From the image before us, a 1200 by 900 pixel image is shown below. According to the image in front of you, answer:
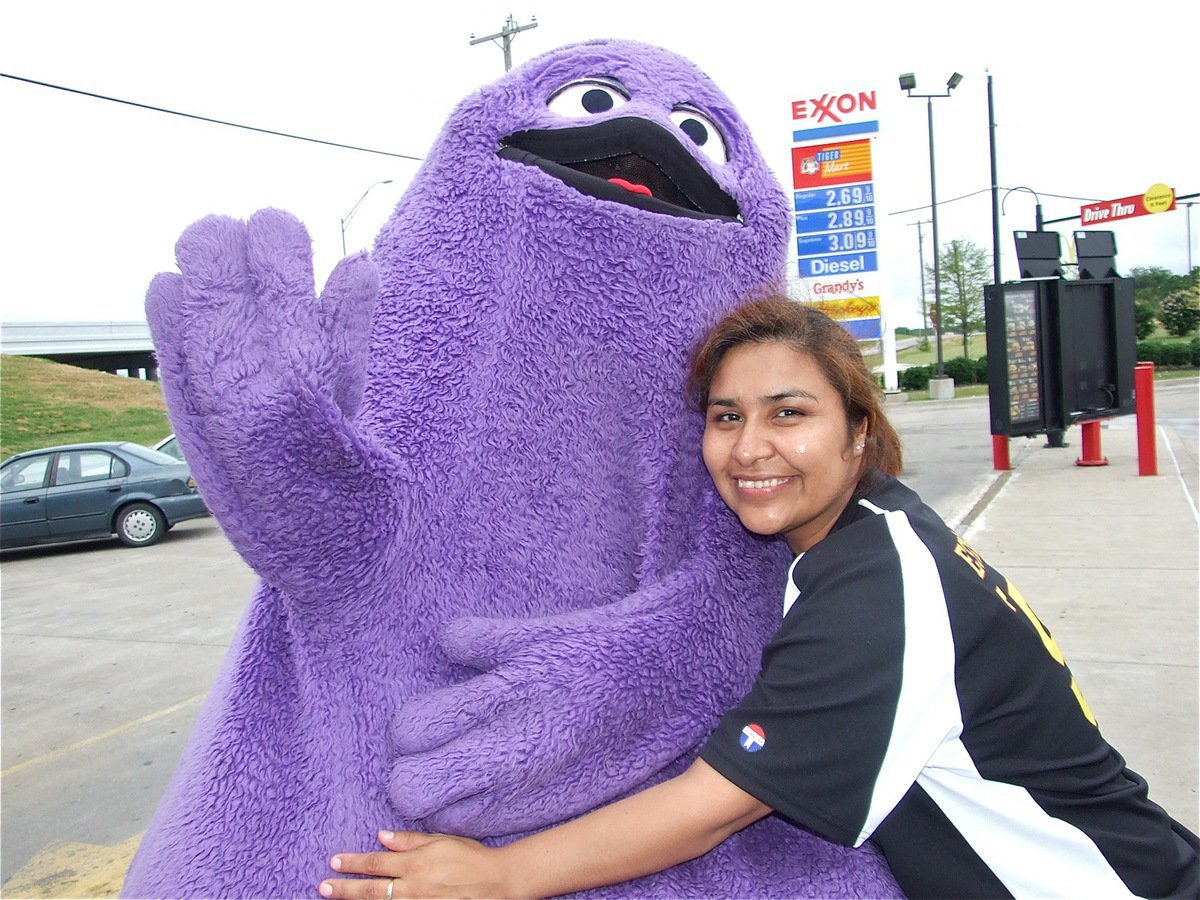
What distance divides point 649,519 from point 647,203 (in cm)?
41

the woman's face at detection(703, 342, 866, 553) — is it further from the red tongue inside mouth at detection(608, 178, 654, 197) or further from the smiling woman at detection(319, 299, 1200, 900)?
the red tongue inside mouth at detection(608, 178, 654, 197)

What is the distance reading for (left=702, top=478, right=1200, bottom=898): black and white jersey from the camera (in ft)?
3.33

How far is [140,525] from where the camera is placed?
938 cm

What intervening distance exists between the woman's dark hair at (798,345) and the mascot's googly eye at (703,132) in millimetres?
252

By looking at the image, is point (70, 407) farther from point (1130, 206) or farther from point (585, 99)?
point (585, 99)

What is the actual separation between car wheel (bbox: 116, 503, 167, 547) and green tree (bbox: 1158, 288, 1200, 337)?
1440 inches

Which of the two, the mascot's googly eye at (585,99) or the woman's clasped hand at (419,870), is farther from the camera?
the mascot's googly eye at (585,99)

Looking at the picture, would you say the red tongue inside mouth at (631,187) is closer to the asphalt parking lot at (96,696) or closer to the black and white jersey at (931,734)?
the black and white jersey at (931,734)

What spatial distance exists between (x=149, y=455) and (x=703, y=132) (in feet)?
31.5

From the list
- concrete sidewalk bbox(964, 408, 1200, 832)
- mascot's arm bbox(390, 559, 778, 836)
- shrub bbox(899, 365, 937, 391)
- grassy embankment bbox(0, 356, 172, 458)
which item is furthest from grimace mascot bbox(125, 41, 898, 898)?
shrub bbox(899, 365, 937, 391)

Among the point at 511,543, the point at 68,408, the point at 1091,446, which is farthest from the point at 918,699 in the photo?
the point at 68,408

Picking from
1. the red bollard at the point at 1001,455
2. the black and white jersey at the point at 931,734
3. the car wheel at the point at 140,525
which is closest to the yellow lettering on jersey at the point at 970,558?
the black and white jersey at the point at 931,734

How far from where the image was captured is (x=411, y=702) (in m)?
1.08

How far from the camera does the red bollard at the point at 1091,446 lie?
938 cm
